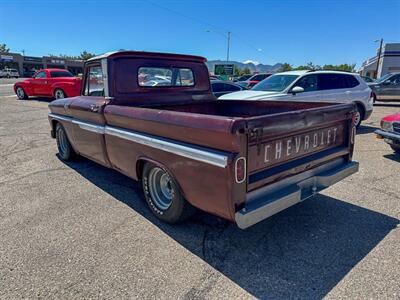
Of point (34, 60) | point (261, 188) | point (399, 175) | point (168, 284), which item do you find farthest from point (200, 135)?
point (34, 60)

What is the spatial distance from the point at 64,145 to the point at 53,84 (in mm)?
10145

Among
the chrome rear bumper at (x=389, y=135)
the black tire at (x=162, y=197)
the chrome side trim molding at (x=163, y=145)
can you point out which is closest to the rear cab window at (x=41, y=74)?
Result: the chrome side trim molding at (x=163, y=145)

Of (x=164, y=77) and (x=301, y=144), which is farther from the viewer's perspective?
(x=164, y=77)

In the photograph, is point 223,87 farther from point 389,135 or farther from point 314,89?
point 389,135

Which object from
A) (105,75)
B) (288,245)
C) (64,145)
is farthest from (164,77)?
(288,245)

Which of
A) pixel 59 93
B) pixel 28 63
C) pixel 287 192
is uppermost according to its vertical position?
pixel 28 63

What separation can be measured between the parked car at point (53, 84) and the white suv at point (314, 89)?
28.0 feet

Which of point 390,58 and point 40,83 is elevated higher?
point 390,58

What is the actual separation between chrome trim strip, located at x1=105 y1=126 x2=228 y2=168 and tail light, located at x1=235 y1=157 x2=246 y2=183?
0.10 meters

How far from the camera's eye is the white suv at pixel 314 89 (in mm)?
7398

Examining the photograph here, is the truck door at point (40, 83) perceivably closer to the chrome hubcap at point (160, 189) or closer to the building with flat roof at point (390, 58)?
the chrome hubcap at point (160, 189)

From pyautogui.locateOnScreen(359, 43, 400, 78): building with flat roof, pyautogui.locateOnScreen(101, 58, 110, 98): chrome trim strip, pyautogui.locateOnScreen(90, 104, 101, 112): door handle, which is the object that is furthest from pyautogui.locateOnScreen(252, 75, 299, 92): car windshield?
pyautogui.locateOnScreen(359, 43, 400, 78): building with flat roof

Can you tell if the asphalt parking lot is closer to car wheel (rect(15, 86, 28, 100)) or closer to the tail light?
the tail light

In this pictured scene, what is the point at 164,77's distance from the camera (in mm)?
4484
